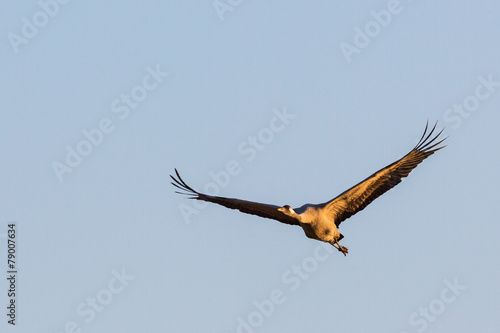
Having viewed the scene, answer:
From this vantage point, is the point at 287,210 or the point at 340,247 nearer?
the point at 287,210

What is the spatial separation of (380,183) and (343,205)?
1049 millimetres

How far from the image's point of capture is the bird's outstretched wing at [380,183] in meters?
28.1

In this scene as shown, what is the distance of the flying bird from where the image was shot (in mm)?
28094

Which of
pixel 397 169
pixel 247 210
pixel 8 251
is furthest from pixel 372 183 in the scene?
pixel 8 251

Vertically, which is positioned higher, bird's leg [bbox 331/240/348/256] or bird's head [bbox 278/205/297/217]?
bird's head [bbox 278/205/297/217]

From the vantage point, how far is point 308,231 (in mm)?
28531

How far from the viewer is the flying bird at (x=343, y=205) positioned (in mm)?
28094

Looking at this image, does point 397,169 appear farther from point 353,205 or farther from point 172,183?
point 172,183

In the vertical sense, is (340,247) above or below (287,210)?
below

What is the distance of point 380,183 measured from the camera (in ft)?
93.0

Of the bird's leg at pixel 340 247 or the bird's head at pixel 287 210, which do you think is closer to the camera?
the bird's head at pixel 287 210

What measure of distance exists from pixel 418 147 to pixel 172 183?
6060 millimetres

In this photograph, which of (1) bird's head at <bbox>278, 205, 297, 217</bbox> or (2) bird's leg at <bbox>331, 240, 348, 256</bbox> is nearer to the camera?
(1) bird's head at <bbox>278, 205, 297, 217</bbox>

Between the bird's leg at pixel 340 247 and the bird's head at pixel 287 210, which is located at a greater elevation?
the bird's head at pixel 287 210
